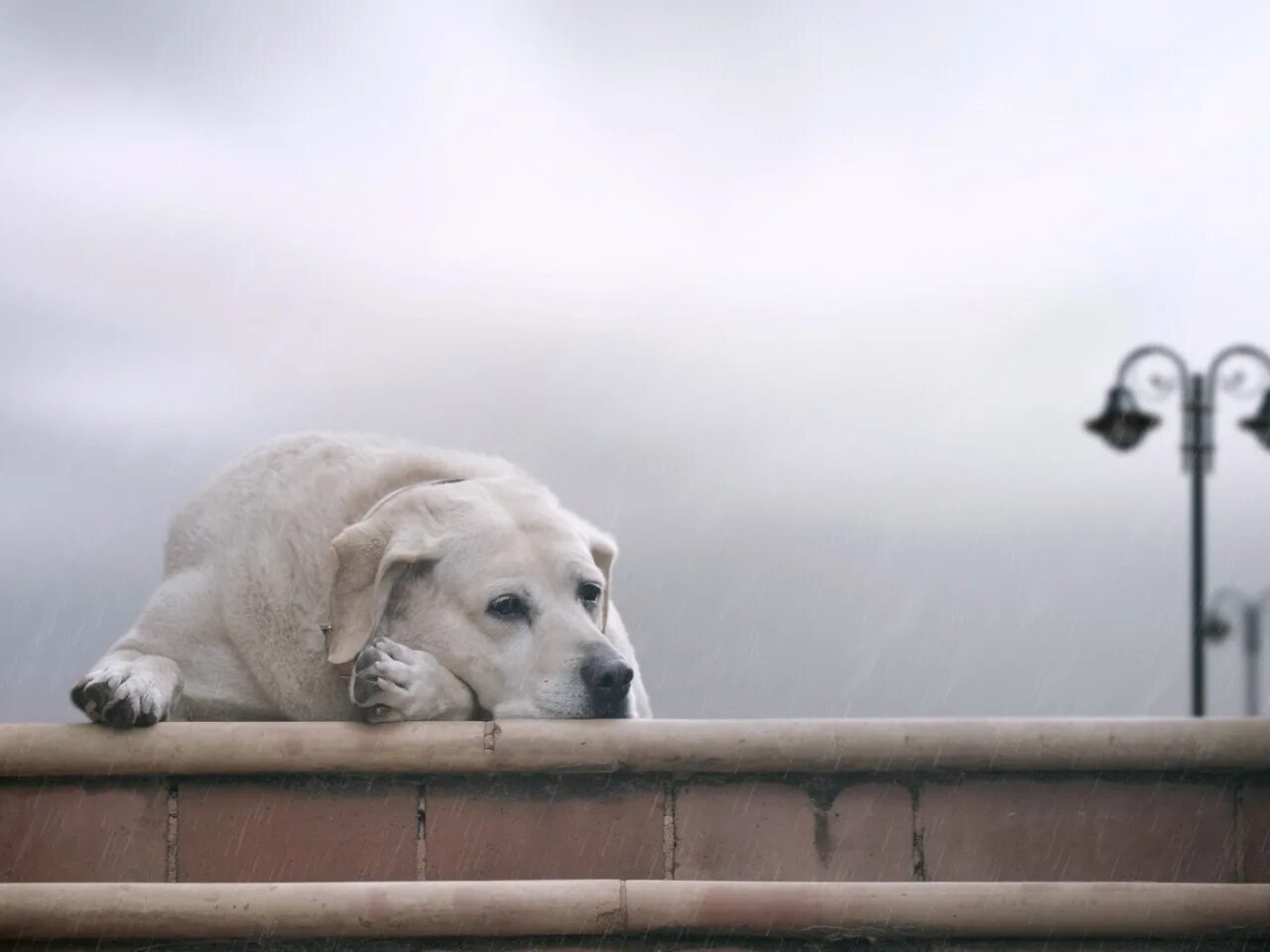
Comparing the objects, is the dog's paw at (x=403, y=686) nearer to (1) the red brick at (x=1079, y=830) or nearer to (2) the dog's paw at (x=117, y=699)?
(2) the dog's paw at (x=117, y=699)

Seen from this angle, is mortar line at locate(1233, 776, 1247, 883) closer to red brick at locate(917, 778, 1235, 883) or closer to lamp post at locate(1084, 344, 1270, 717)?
red brick at locate(917, 778, 1235, 883)

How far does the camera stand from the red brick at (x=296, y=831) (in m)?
4.15

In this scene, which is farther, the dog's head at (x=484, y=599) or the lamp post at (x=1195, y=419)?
the lamp post at (x=1195, y=419)

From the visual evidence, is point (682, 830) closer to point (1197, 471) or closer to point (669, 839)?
point (669, 839)

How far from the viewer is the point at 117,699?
4324mm

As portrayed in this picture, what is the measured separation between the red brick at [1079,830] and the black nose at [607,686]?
3.29ft

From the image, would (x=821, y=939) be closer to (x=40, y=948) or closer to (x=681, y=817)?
(x=681, y=817)

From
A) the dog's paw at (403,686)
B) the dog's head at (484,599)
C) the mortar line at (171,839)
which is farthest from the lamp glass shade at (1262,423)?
the mortar line at (171,839)

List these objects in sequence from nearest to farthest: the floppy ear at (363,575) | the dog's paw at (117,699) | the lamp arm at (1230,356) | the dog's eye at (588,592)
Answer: the dog's paw at (117,699) < the floppy ear at (363,575) < the dog's eye at (588,592) < the lamp arm at (1230,356)

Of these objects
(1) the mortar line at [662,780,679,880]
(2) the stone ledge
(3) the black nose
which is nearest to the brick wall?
(1) the mortar line at [662,780,679,880]

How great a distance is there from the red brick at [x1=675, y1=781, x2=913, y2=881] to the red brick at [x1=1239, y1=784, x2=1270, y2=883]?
3.20ft

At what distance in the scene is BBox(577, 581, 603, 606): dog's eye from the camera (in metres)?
5.12

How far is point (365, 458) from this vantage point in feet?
18.6

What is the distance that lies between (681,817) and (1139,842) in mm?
1335
